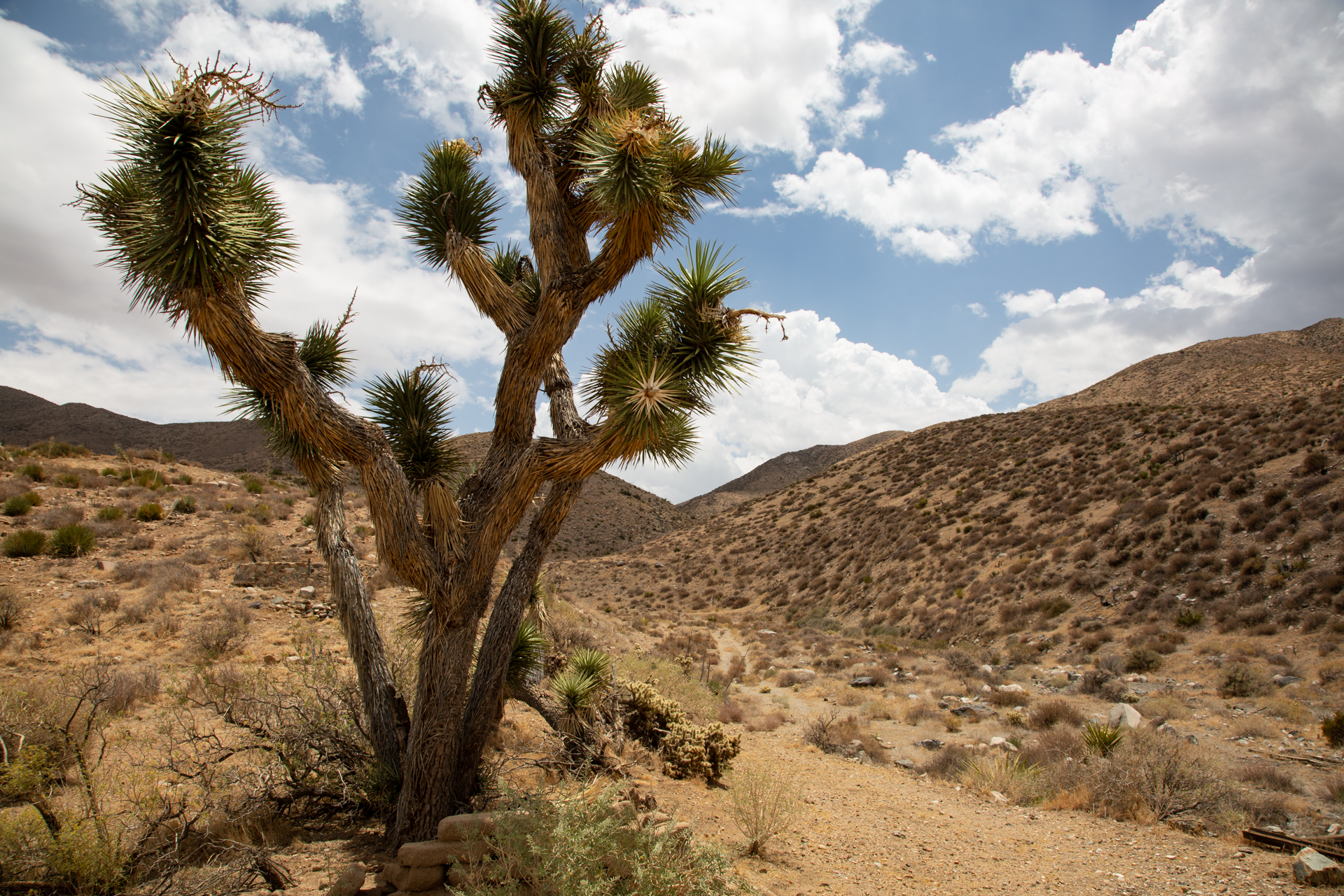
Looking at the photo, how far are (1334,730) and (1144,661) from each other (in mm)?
4610

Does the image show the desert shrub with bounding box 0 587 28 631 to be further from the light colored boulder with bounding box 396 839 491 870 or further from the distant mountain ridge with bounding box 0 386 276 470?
the distant mountain ridge with bounding box 0 386 276 470

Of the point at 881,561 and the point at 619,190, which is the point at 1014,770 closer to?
the point at 619,190

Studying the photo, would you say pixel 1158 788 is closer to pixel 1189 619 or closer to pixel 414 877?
pixel 414 877

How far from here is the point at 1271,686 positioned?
35.1 feet

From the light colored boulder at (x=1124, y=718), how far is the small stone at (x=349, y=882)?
407 inches

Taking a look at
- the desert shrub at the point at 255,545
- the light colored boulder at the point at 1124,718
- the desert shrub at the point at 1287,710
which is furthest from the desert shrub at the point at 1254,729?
the desert shrub at the point at 255,545

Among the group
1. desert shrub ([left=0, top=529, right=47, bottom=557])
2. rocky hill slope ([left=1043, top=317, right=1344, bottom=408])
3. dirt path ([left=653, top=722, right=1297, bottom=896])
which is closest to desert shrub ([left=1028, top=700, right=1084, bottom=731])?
dirt path ([left=653, top=722, right=1297, bottom=896])

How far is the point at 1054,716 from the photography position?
1060cm

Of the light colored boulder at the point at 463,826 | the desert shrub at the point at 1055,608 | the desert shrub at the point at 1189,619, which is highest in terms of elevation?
the desert shrub at the point at 1189,619

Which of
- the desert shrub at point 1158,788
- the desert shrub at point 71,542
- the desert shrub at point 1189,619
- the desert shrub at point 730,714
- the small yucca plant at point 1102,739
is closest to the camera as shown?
the desert shrub at point 1158,788

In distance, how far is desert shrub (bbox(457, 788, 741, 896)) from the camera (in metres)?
3.54

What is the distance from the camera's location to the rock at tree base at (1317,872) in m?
4.59

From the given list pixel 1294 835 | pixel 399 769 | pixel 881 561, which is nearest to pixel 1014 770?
pixel 1294 835

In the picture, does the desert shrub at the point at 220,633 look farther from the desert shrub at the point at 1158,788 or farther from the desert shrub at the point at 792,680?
the desert shrub at the point at 1158,788
